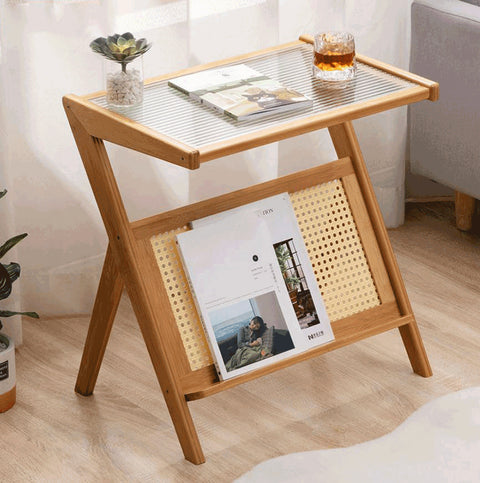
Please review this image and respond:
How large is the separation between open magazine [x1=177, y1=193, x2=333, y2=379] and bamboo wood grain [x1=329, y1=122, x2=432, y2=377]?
193 mm

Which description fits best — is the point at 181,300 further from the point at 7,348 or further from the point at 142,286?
the point at 7,348

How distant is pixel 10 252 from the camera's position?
233 centimetres

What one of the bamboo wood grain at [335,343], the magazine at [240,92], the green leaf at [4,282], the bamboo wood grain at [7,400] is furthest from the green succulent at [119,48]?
the bamboo wood grain at [7,400]

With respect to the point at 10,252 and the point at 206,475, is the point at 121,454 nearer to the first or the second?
the point at 206,475

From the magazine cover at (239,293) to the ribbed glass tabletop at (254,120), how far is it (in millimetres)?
236

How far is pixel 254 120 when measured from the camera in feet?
6.11

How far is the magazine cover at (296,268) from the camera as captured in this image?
2.09 meters

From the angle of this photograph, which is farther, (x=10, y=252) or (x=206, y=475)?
(x=10, y=252)

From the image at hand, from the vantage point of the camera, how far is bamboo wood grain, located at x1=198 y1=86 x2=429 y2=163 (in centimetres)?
175

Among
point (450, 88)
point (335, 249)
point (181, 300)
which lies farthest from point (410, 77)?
point (450, 88)

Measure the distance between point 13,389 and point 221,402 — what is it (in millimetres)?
438

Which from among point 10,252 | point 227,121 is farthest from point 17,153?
point 227,121

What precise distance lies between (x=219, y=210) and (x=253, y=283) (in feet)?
0.52

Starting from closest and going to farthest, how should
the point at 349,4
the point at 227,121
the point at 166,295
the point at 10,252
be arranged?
the point at 227,121 < the point at 166,295 < the point at 10,252 < the point at 349,4
